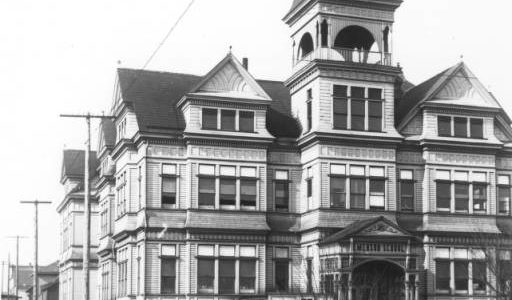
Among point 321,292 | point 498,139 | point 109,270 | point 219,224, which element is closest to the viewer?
point 321,292

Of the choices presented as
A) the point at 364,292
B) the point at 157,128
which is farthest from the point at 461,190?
the point at 157,128

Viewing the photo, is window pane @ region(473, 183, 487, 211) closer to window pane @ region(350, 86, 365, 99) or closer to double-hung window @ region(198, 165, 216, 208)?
window pane @ region(350, 86, 365, 99)

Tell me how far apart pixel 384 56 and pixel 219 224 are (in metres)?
12.7

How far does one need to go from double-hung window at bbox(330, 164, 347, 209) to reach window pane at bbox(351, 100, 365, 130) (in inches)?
92.9

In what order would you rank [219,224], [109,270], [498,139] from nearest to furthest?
[219,224]
[498,139]
[109,270]

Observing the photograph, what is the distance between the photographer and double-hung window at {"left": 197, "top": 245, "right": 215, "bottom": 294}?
47.3 meters

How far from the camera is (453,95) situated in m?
50.8

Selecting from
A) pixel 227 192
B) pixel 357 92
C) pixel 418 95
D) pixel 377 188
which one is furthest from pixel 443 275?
pixel 227 192

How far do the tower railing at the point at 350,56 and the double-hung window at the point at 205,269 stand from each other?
1163 centimetres

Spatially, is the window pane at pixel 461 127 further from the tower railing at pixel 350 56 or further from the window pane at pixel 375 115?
the tower railing at pixel 350 56

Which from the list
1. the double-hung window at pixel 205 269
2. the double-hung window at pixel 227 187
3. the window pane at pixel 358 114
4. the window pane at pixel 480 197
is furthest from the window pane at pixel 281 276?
the window pane at pixel 480 197

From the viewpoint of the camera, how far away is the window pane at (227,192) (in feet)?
158

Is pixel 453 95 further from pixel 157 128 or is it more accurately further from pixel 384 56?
pixel 157 128

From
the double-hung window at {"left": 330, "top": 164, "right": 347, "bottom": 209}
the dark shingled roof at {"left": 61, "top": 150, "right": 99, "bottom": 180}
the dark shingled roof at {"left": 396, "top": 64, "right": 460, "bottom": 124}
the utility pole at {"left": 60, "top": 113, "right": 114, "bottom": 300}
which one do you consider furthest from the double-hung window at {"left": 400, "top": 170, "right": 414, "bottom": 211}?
the dark shingled roof at {"left": 61, "top": 150, "right": 99, "bottom": 180}
